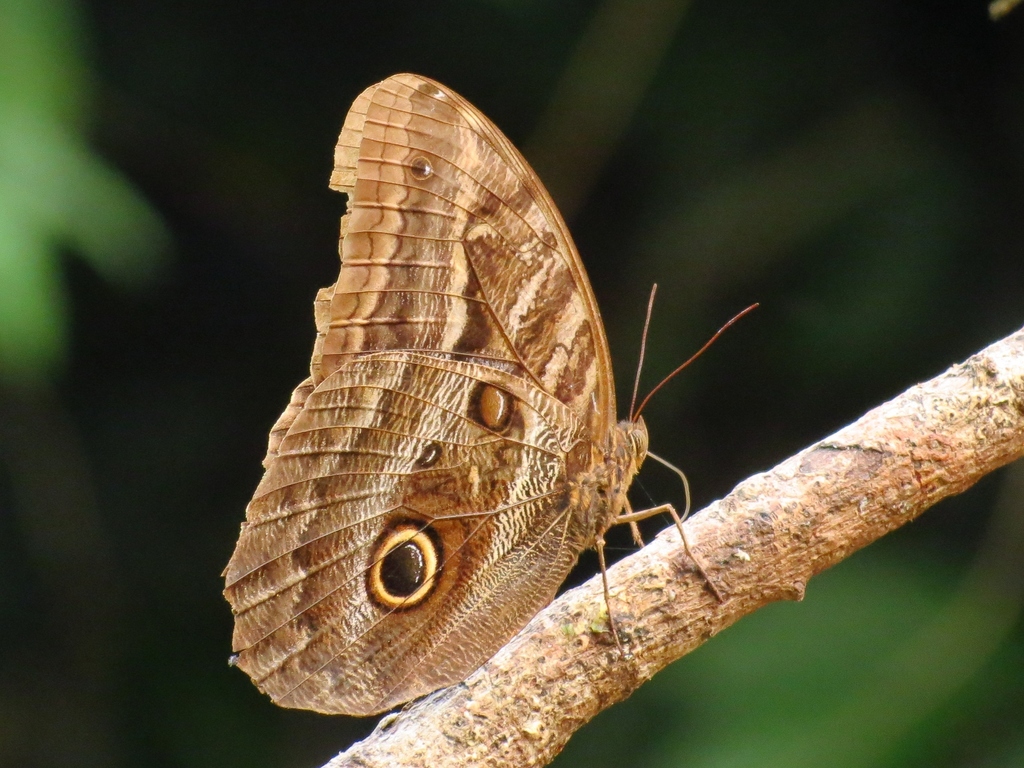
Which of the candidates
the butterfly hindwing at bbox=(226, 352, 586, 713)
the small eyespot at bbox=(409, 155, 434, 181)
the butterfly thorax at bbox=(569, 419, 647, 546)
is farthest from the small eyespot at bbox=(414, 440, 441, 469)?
the small eyespot at bbox=(409, 155, 434, 181)

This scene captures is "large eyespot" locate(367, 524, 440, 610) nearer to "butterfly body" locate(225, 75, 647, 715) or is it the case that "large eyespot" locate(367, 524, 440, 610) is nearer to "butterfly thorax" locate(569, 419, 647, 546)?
"butterfly body" locate(225, 75, 647, 715)

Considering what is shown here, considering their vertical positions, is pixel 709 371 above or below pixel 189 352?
above

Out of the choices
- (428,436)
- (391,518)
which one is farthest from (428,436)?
(391,518)

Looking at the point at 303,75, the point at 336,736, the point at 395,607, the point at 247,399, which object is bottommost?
the point at 336,736

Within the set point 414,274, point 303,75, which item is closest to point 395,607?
point 414,274

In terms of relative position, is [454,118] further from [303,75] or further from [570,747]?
[570,747]

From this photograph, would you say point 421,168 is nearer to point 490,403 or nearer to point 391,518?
point 490,403

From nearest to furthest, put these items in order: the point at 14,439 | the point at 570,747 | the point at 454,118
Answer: the point at 454,118, the point at 570,747, the point at 14,439
